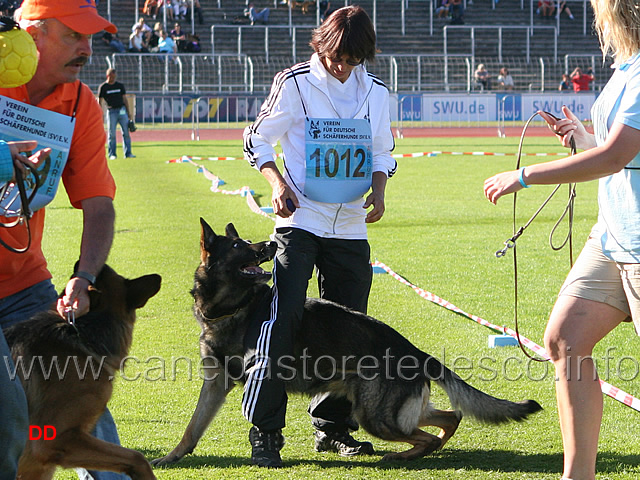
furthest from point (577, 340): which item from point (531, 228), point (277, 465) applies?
point (531, 228)

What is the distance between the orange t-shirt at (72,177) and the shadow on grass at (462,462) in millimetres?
1479

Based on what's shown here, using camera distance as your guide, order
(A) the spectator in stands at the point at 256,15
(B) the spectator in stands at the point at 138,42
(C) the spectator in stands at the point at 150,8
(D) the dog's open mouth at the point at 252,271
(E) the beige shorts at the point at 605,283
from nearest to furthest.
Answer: (E) the beige shorts at the point at 605,283 → (D) the dog's open mouth at the point at 252,271 → (B) the spectator in stands at the point at 138,42 → (C) the spectator in stands at the point at 150,8 → (A) the spectator in stands at the point at 256,15

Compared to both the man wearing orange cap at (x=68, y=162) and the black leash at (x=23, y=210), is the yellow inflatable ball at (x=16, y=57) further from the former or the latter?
the black leash at (x=23, y=210)

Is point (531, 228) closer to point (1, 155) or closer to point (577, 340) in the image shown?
→ point (577, 340)

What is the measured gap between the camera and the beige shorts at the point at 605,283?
3.50 meters

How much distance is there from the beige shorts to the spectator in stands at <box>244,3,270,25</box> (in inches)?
1537

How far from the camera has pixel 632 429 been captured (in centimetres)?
481

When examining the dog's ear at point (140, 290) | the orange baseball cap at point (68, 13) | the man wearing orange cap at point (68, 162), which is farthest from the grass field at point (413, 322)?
the orange baseball cap at point (68, 13)

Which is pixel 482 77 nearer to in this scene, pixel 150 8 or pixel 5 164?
pixel 150 8

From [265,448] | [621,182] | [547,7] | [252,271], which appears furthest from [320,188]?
[547,7]

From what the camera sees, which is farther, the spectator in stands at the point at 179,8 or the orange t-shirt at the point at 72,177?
the spectator in stands at the point at 179,8

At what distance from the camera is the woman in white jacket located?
4500mm

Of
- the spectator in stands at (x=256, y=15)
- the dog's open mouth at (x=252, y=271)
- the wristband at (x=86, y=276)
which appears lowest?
the dog's open mouth at (x=252, y=271)

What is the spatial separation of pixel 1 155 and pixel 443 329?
485 cm
